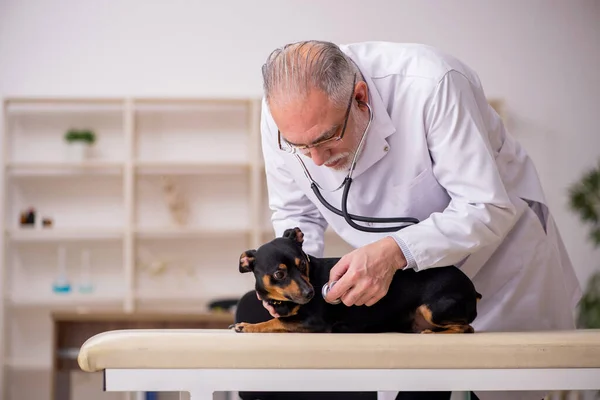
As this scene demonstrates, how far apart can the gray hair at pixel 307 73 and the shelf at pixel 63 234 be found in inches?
143

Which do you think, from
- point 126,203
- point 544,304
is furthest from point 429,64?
point 126,203

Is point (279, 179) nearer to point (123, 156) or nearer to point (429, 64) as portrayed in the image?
point (429, 64)

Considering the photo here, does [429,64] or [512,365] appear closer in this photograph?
[512,365]

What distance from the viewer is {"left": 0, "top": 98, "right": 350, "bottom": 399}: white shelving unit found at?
16.0ft

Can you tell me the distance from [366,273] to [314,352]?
0.26 meters

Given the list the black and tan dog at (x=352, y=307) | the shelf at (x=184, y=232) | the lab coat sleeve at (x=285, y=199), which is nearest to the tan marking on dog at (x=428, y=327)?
the black and tan dog at (x=352, y=307)

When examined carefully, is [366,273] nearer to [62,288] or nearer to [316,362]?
[316,362]

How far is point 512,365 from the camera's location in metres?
0.97

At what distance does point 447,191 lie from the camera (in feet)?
4.65

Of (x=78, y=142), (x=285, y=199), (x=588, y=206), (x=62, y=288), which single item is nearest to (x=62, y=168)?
(x=78, y=142)

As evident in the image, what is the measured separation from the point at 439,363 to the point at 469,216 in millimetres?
381

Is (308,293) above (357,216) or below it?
below

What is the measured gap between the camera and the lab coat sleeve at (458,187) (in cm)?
124

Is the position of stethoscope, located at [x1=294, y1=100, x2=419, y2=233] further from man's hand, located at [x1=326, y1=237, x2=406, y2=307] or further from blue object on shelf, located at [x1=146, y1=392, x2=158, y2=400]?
blue object on shelf, located at [x1=146, y1=392, x2=158, y2=400]
